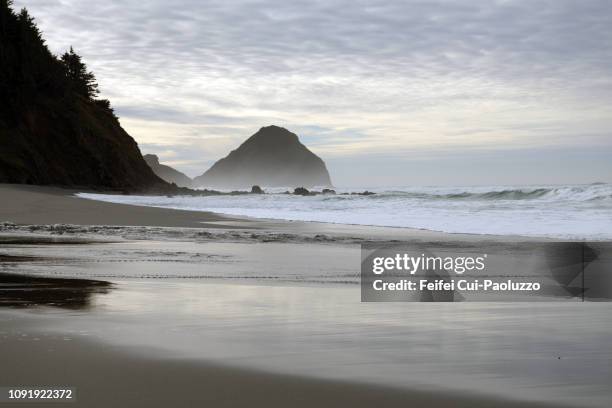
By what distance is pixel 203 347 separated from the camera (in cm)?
368

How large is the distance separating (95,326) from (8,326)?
0.51 metres

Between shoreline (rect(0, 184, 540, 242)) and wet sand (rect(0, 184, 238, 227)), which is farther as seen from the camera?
wet sand (rect(0, 184, 238, 227))

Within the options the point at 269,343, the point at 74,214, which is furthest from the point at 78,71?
the point at 269,343

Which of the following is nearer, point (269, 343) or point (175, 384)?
point (175, 384)

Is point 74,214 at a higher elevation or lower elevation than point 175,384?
higher

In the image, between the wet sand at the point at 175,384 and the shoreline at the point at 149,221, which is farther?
the shoreline at the point at 149,221

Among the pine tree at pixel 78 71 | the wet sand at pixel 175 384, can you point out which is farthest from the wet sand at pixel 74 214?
the pine tree at pixel 78 71

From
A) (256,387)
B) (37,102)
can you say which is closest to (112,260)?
(256,387)

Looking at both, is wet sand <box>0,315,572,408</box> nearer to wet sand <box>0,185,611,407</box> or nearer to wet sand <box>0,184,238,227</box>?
wet sand <box>0,185,611,407</box>

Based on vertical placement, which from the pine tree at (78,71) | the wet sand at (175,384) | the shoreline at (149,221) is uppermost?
the pine tree at (78,71)

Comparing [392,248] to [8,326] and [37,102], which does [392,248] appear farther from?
[37,102]

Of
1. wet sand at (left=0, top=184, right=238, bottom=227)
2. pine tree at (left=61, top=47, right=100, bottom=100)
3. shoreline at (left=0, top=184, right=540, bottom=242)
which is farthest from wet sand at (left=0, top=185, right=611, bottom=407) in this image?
pine tree at (left=61, top=47, right=100, bottom=100)

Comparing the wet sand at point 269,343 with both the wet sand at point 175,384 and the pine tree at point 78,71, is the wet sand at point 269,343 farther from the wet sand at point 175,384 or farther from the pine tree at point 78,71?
the pine tree at point 78,71

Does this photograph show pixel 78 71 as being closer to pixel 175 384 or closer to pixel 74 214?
pixel 74 214
